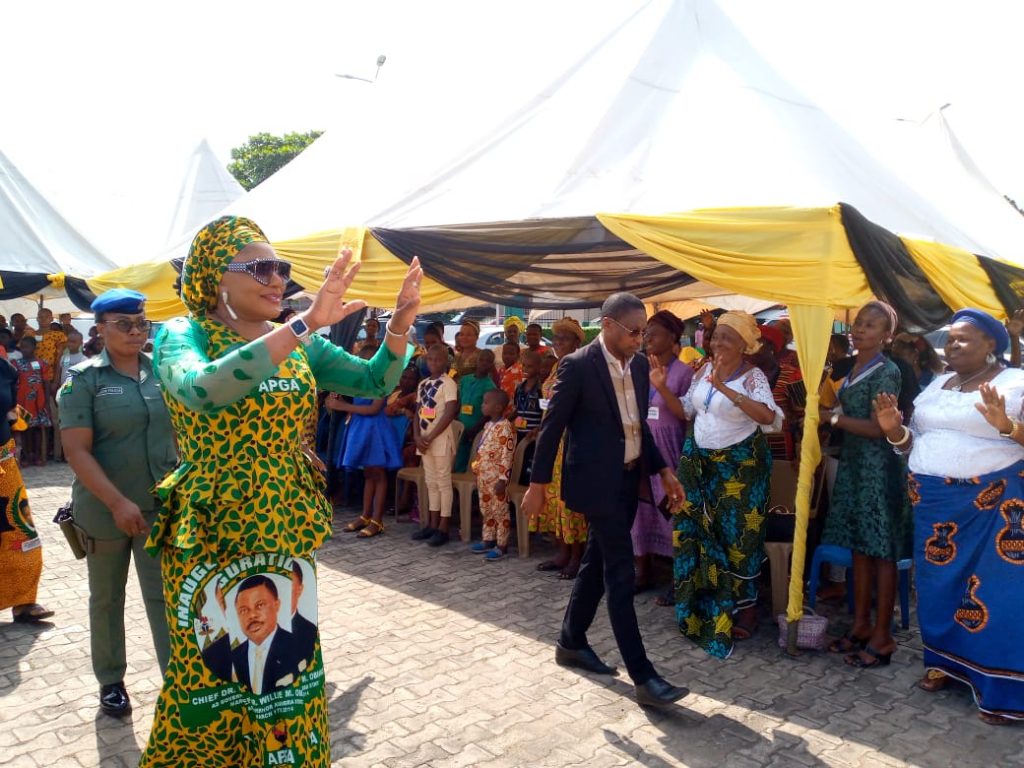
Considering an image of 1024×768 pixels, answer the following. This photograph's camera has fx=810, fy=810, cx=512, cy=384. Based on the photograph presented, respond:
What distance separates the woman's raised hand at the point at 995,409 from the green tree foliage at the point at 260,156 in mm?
34639

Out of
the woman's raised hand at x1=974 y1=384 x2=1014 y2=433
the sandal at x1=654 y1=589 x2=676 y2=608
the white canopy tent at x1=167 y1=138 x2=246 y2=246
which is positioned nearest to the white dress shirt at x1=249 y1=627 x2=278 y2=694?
the woman's raised hand at x1=974 y1=384 x2=1014 y2=433

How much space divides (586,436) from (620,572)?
0.65 m

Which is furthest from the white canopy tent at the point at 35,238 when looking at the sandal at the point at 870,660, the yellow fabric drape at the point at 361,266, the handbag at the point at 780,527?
the sandal at the point at 870,660

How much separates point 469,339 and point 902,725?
15.8 feet

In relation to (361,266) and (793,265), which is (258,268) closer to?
(793,265)

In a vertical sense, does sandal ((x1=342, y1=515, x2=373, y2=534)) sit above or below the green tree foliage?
below

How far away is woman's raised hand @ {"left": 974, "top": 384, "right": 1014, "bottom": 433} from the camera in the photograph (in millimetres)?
3557

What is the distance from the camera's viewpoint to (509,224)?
5.02 meters

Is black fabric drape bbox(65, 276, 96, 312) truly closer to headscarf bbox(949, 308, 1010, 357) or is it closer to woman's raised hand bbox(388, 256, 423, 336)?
woman's raised hand bbox(388, 256, 423, 336)

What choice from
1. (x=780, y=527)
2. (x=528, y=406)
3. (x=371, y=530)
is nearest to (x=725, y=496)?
(x=780, y=527)

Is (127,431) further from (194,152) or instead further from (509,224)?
(194,152)

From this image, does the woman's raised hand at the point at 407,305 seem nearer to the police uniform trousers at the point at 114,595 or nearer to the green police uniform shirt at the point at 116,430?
the green police uniform shirt at the point at 116,430

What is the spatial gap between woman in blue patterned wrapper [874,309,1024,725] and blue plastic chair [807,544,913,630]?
664 millimetres

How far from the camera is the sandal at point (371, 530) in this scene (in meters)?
6.84
